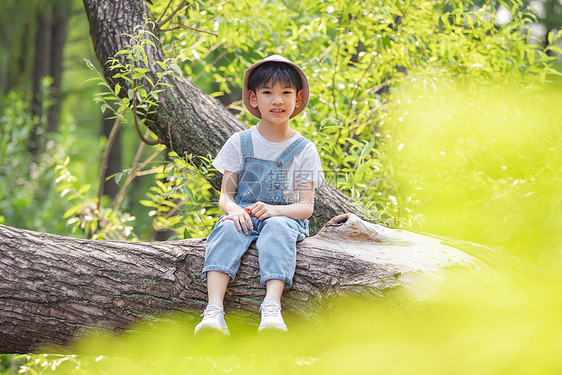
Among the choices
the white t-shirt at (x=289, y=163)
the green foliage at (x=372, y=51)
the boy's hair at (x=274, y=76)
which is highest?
the green foliage at (x=372, y=51)

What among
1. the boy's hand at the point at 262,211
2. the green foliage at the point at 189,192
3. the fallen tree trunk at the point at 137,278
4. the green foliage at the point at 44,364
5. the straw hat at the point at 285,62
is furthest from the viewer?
the green foliage at the point at 44,364

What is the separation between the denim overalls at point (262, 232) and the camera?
204 centimetres

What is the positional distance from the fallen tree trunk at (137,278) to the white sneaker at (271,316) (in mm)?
128

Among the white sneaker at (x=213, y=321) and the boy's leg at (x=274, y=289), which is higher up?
the boy's leg at (x=274, y=289)

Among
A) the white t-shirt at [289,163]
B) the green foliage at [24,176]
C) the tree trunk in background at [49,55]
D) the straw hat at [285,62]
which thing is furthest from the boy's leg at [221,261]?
the tree trunk in background at [49,55]

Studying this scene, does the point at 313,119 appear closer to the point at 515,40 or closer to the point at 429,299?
the point at 515,40

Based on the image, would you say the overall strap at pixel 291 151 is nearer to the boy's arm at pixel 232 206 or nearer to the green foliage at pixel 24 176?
the boy's arm at pixel 232 206

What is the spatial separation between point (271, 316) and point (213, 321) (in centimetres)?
21

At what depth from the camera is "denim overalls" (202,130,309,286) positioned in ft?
6.69

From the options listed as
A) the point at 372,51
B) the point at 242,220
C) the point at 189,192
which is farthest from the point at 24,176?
the point at 242,220

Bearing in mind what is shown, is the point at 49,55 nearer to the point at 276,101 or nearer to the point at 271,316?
the point at 276,101

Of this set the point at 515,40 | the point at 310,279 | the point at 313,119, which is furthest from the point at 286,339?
the point at 515,40

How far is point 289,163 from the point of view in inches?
94.4

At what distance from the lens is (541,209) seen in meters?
1.01
